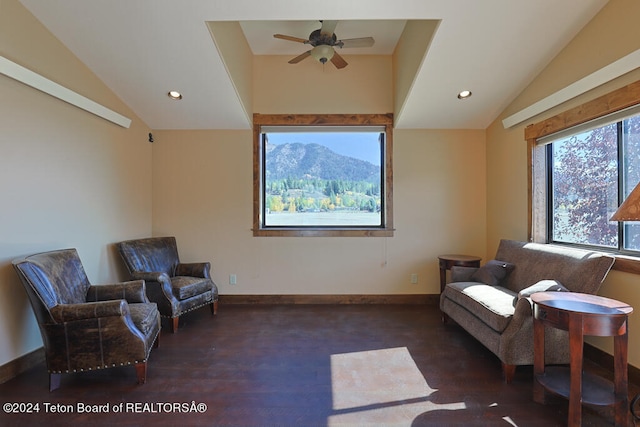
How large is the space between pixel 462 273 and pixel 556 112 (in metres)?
1.84

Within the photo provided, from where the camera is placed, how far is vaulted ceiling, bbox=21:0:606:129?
2408 mm

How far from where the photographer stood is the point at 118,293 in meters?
2.60

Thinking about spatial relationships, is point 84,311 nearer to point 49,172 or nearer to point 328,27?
point 49,172

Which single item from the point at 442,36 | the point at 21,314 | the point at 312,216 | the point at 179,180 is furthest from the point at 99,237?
the point at 442,36

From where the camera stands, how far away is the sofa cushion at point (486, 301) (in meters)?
2.29

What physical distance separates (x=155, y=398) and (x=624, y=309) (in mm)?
3011

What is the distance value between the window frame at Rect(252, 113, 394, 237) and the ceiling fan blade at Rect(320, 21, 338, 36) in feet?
3.83

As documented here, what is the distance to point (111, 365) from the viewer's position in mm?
2145

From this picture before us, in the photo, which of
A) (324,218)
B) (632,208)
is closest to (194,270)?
(324,218)

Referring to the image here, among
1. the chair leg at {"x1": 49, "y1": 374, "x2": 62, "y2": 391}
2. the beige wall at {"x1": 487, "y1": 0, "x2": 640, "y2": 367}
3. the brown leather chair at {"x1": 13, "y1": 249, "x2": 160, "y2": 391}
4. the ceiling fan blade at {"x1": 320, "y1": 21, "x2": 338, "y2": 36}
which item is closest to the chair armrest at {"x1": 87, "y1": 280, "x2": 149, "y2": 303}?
the brown leather chair at {"x1": 13, "y1": 249, "x2": 160, "y2": 391}

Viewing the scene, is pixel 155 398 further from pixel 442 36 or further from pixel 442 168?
pixel 442 168

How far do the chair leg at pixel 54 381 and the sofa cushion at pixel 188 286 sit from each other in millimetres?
1131

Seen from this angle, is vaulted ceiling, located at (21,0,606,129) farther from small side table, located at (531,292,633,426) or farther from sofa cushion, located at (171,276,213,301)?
small side table, located at (531,292,633,426)

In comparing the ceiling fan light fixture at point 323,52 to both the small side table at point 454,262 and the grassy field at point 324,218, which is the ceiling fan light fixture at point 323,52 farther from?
the small side table at point 454,262
